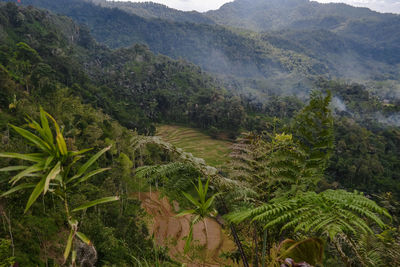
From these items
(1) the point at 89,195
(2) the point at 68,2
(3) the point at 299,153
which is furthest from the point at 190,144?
(2) the point at 68,2

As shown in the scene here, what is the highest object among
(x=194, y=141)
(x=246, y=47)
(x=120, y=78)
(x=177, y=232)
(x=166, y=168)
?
(x=246, y=47)

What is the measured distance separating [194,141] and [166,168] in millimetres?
41843

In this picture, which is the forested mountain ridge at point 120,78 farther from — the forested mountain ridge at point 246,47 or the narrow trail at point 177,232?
the forested mountain ridge at point 246,47

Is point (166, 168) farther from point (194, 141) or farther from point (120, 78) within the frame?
point (120, 78)

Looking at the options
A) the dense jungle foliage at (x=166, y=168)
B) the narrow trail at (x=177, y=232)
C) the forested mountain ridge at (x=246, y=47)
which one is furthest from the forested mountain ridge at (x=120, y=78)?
the forested mountain ridge at (x=246, y=47)

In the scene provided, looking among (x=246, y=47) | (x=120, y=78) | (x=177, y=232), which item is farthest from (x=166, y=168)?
(x=246, y=47)

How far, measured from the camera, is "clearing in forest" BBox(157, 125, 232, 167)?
38.2m

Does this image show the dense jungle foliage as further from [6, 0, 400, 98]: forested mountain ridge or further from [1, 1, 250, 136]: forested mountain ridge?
[6, 0, 400, 98]: forested mountain ridge

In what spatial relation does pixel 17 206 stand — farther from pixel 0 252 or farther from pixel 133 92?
pixel 133 92

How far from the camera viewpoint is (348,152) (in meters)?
37.7

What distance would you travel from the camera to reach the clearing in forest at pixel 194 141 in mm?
38188

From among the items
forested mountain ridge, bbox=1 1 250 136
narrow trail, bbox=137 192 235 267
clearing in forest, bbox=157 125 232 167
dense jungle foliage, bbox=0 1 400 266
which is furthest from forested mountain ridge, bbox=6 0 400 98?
narrow trail, bbox=137 192 235 267

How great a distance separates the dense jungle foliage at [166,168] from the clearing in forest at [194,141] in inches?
105

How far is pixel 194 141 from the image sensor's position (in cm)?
4416
